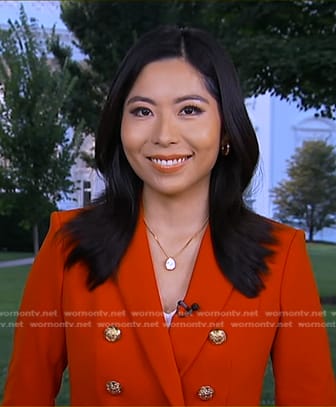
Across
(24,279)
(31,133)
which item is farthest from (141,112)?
(24,279)

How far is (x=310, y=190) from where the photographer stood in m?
15.6

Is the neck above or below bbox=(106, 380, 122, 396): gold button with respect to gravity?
above

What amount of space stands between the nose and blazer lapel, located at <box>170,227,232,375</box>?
0.25 meters

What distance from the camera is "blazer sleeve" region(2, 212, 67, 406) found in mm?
1331

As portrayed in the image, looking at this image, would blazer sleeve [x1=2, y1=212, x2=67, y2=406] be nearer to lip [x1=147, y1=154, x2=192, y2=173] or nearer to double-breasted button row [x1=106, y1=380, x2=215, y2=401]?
double-breasted button row [x1=106, y1=380, x2=215, y2=401]

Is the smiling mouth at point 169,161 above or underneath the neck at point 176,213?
above

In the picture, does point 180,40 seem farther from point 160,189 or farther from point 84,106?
point 84,106

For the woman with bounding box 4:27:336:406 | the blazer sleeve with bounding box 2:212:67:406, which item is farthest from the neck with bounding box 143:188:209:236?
the blazer sleeve with bounding box 2:212:67:406

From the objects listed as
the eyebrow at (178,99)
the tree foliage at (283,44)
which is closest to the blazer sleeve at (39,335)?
the eyebrow at (178,99)

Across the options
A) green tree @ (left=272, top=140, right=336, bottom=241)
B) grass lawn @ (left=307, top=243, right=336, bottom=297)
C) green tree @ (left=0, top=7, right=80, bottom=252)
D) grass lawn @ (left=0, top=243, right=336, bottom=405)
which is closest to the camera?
grass lawn @ (left=0, top=243, right=336, bottom=405)

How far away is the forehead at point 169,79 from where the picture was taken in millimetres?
1251

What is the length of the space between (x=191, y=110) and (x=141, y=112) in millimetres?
96

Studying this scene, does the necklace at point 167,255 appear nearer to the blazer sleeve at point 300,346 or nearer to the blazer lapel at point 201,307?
the blazer lapel at point 201,307

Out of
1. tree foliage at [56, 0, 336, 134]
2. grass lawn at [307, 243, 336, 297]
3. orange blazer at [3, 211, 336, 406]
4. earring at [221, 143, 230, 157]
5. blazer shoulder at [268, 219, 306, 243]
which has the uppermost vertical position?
tree foliage at [56, 0, 336, 134]
